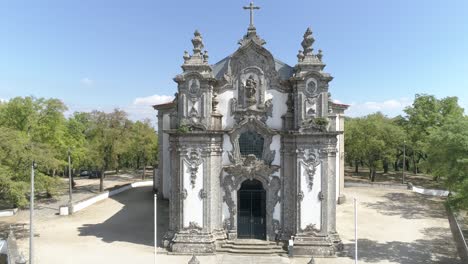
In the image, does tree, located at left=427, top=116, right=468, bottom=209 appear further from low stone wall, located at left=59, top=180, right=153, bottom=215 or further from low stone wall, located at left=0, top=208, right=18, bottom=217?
low stone wall, located at left=0, top=208, right=18, bottom=217

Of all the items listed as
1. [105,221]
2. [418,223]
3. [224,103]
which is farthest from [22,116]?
[418,223]

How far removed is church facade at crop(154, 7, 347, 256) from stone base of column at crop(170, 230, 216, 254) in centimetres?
5

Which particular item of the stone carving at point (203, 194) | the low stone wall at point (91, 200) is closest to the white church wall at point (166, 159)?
the low stone wall at point (91, 200)

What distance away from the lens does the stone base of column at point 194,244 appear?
1800 centimetres

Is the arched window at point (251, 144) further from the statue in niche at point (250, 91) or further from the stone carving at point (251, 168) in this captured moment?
the statue in niche at point (250, 91)

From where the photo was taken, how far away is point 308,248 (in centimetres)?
1775

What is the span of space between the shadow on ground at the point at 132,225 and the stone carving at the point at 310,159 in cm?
960

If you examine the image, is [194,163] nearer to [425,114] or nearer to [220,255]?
[220,255]

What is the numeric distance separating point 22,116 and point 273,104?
2323cm

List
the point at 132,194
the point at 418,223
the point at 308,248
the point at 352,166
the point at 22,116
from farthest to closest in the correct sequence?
the point at 352,166
the point at 132,194
the point at 22,116
the point at 418,223
the point at 308,248

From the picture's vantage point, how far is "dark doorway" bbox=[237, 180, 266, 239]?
19.0 meters

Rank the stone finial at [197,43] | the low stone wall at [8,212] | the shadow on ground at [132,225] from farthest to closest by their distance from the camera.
Answer: the low stone wall at [8,212], the shadow on ground at [132,225], the stone finial at [197,43]

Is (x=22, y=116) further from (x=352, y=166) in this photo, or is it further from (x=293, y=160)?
(x=352, y=166)

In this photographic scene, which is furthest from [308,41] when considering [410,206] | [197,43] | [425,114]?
[425,114]
